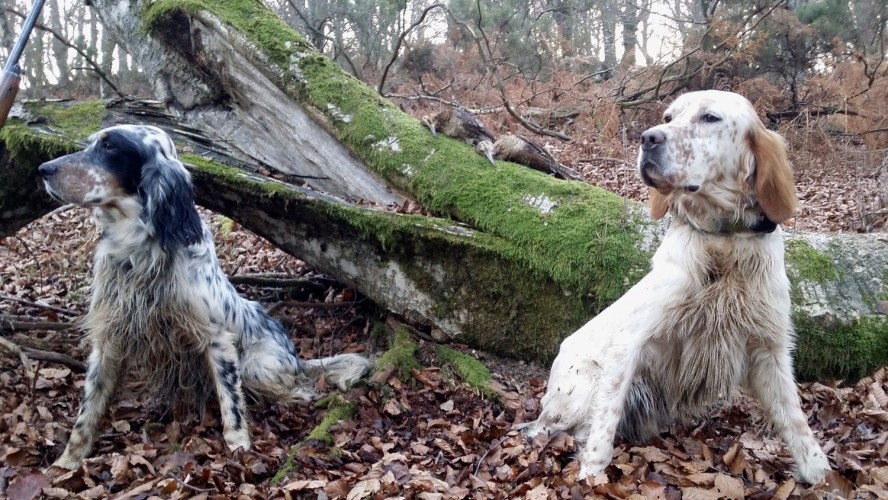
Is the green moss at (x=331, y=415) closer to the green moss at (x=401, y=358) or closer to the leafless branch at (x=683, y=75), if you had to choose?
the green moss at (x=401, y=358)

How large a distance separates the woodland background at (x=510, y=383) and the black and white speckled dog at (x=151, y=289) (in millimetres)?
267

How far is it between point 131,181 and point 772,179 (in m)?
3.64

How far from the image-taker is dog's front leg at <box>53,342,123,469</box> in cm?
404

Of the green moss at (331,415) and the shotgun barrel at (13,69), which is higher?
the shotgun barrel at (13,69)

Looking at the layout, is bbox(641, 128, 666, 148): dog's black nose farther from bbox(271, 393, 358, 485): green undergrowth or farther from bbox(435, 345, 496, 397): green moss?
bbox(271, 393, 358, 485): green undergrowth

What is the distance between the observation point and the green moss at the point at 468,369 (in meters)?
4.56

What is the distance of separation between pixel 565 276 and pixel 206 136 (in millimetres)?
3646

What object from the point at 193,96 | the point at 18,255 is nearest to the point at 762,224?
the point at 193,96

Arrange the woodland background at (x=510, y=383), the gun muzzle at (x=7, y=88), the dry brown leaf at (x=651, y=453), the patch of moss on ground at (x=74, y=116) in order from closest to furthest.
Answer: the woodland background at (x=510, y=383)
the dry brown leaf at (x=651, y=453)
the gun muzzle at (x=7, y=88)
the patch of moss on ground at (x=74, y=116)

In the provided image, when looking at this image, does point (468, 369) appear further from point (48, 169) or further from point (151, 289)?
point (48, 169)

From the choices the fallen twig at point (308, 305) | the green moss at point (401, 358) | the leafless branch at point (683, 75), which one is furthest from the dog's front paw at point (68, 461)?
the leafless branch at point (683, 75)

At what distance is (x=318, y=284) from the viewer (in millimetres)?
6363

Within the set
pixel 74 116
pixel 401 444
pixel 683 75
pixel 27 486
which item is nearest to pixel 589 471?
pixel 401 444

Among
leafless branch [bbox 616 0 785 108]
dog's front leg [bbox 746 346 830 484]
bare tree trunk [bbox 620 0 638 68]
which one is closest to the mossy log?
dog's front leg [bbox 746 346 830 484]
